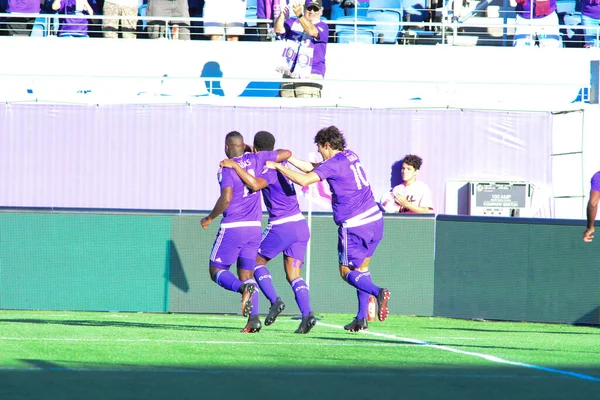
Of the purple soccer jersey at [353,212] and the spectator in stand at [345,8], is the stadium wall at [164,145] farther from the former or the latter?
the purple soccer jersey at [353,212]

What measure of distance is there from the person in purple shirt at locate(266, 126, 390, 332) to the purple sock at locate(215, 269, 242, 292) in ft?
3.75

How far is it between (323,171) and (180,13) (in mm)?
11055

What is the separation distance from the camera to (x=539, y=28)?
21000 mm

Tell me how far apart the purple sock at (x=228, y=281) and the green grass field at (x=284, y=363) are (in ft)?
1.55

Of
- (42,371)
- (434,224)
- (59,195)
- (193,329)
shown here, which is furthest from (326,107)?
(42,371)

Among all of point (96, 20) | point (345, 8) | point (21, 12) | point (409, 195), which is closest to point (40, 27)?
point (21, 12)

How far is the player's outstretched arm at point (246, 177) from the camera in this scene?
970cm

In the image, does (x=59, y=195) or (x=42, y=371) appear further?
(x=59, y=195)

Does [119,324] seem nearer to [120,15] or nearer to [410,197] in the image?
[410,197]

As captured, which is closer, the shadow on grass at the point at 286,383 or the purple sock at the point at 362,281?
the shadow on grass at the point at 286,383

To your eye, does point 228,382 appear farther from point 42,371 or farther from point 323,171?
point 323,171

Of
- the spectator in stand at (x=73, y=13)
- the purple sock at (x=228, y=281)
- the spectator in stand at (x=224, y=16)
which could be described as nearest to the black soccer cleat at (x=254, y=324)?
the purple sock at (x=228, y=281)

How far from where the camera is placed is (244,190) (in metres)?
10.2

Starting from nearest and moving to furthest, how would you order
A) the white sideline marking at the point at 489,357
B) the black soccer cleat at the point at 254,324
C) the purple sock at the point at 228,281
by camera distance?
1. the white sideline marking at the point at 489,357
2. the black soccer cleat at the point at 254,324
3. the purple sock at the point at 228,281
